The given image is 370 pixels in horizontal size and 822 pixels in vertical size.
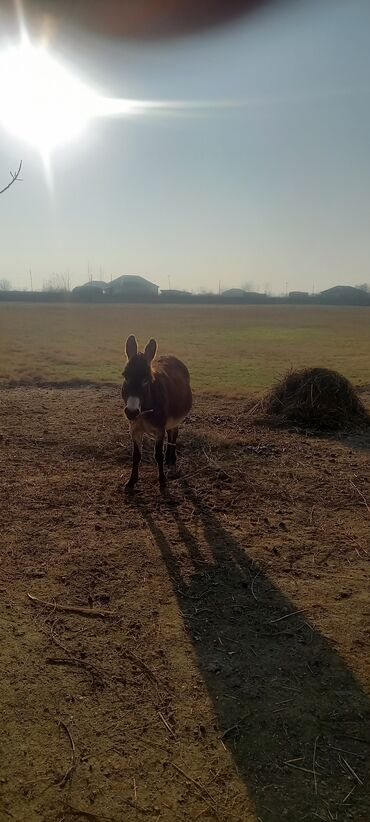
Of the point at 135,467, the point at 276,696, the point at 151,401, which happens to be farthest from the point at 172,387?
the point at 276,696

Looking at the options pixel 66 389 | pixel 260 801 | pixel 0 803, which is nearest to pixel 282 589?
pixel 260 801

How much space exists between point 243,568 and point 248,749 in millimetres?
2346

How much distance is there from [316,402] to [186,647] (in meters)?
8.18

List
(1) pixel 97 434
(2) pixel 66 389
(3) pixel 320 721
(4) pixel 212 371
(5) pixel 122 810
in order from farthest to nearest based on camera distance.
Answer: (4) pixel 212 371 < (2) pixel 66 389 < (1) pixel 97 434 < (3) pixel 320 721 < (5) pixel 122 810

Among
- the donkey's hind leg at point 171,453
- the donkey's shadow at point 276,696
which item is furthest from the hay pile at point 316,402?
the donkey's shadow at point 276,696

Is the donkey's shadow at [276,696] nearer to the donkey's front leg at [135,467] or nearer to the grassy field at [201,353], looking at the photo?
the donkey's front leg at [135,467]

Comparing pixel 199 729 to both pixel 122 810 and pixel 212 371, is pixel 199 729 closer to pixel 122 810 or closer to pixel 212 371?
pixel 122 810

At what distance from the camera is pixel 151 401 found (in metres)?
7.30

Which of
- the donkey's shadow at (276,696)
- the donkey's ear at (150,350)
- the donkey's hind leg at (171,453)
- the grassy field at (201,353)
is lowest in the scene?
the donkey's shadow at (276,696)

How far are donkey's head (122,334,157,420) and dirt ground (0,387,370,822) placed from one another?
4.66 ft

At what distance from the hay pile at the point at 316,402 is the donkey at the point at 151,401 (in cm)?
345

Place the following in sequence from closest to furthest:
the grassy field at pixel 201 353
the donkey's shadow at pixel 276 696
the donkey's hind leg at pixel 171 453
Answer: the donkey's shadow at pixel 276 696 < the donkey's hind leg at pixel 171 453 < the grassy field at pixel 201 353

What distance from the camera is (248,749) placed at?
316 cm

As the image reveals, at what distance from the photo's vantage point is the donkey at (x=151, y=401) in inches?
270
